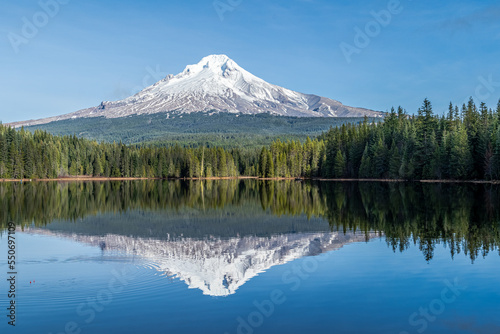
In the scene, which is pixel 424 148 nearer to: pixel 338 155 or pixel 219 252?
pixel 338 155

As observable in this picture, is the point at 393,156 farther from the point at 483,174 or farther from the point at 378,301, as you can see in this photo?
the point at 378,301

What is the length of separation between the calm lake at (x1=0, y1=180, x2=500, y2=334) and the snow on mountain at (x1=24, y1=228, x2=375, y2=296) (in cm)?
7

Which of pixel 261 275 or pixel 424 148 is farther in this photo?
pixel 424 148

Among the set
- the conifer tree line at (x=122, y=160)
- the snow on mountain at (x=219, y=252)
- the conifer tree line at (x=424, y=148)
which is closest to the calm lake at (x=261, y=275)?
the snow on mountain at (x=219, y=252)

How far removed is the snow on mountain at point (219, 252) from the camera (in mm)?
21125

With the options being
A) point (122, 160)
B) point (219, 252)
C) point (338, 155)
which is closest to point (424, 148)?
point (338, 155)

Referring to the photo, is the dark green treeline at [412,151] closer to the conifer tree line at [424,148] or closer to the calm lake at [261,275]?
the conifer tree line at [424,148]

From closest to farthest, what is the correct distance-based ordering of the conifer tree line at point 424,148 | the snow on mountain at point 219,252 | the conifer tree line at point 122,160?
the snow on mountain at point 219,252, the conifer tree line at point 424,148, the conifer tree line at point 122,160

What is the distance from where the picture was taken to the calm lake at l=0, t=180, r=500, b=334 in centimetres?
1534

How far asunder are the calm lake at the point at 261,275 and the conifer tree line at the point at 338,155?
66.4m

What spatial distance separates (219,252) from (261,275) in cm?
641

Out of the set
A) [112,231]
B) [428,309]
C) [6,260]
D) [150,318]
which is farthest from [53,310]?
[112,231]

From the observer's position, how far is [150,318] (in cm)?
1558

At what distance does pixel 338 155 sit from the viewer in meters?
136
